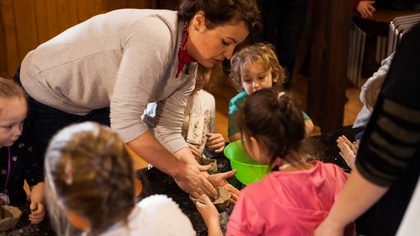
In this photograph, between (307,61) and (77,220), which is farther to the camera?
(307,61)

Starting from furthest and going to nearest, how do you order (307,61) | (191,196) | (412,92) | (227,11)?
(307,61), (191,196), (227,11), (412,92)

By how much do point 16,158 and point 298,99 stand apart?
2.47 meters

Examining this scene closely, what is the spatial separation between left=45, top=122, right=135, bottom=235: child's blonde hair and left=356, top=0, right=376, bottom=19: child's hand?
2.90 meters

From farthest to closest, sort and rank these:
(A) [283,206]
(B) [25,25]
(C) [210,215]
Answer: (B) [25,25] → (C) [210,215] → (A) [283,206]

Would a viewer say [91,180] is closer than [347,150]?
Yes

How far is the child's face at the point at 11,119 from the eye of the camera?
1.65 meters

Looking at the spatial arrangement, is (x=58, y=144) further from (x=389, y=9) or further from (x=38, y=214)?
(x=389, y=9)

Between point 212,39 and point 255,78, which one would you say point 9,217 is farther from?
point 255,78

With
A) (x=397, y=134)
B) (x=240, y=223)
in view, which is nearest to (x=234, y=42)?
(x=240, y=223)

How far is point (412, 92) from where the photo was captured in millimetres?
1043

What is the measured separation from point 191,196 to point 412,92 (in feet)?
2.73

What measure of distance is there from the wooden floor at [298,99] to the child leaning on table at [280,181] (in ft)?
6.86

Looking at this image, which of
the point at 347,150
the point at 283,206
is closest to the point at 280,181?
the point at 283,206

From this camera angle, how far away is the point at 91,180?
1.02m
